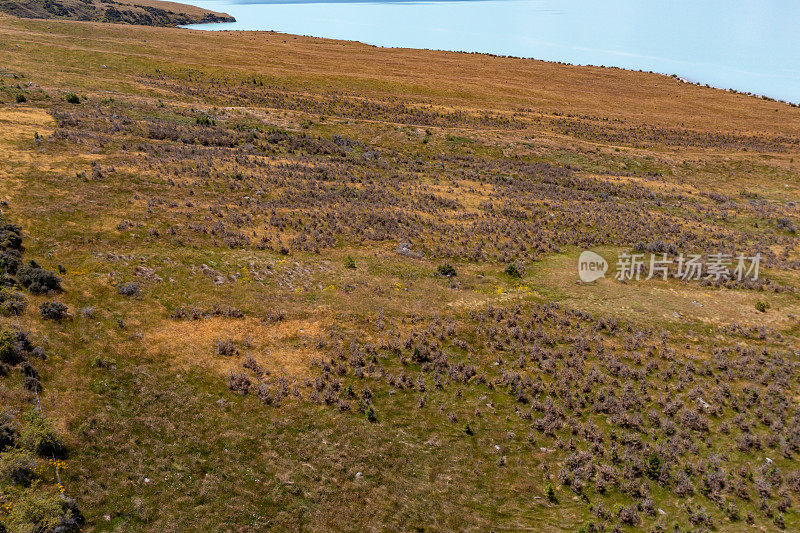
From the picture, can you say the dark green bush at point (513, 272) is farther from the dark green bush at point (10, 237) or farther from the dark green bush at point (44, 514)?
the dark green bush at point (10, 237)

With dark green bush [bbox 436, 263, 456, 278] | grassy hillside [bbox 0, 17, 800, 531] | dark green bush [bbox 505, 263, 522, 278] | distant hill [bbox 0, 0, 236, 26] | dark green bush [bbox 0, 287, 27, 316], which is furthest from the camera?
distant hill [bbox 0, 0, 236, 26]

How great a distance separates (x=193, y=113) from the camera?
2115 inches

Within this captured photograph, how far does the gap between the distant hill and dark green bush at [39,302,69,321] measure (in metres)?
146

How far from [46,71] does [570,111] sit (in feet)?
285

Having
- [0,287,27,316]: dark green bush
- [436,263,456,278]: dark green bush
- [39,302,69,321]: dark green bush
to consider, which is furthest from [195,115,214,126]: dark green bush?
[39,302,69,321]: dark green bush

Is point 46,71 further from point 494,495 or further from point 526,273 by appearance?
point 494,495

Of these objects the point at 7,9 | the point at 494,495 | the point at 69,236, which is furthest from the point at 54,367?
the point at 7,9

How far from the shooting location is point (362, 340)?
71.4 ft

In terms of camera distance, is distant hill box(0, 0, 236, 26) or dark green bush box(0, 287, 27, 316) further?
distant hill box(0, 0, 236, 26)

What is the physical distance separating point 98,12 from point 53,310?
17464cm

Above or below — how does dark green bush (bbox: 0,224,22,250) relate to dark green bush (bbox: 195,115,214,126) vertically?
below

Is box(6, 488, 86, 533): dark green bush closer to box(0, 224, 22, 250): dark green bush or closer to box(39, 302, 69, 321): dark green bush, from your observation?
box(39, 302, 69, 321): dark green bush

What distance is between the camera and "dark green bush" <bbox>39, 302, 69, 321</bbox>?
690 inches

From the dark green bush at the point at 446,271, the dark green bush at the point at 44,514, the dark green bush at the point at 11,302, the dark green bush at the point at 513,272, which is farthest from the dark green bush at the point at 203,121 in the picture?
the dark green bush at the point at 44,514
